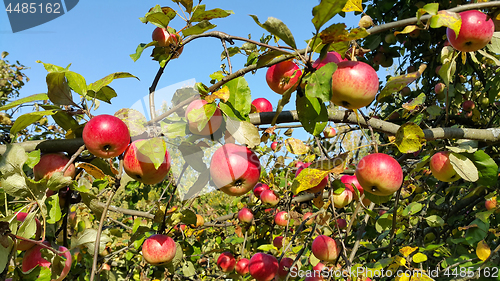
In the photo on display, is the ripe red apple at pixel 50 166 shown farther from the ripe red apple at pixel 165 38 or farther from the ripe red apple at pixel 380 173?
the ripe red apple at pixel 380 173

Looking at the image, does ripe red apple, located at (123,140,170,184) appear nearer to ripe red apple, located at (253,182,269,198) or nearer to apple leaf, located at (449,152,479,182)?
apple leaf, located at (449,152,479,182)

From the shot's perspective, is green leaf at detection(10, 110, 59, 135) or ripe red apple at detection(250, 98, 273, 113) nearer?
green leaf at detection(10, 110, 59, 135)

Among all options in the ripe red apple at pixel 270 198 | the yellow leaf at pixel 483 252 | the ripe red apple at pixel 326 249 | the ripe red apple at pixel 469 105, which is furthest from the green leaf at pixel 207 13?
the ripe red apple at pixel 469 105

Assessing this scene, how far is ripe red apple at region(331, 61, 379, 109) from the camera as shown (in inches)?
33.7

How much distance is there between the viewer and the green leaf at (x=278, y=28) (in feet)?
2.31

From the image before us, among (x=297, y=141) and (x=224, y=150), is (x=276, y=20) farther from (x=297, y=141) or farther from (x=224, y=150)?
(x=297, y=141)

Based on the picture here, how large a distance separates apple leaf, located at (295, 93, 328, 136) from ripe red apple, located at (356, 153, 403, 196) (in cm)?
39

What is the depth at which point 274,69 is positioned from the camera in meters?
1.14

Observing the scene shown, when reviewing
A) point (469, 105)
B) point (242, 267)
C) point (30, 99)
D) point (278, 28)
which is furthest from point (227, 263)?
point (469, 105)

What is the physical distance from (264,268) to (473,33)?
1635mm

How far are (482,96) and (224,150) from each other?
3065 millimetres

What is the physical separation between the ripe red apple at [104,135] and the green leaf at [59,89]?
14cm

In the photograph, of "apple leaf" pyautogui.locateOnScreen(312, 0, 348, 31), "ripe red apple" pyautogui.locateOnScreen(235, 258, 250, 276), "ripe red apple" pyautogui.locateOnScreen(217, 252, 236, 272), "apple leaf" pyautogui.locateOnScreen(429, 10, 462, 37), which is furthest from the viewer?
"ripe red apple" pyautogui.locateOnScreen(217, 252, 236, 272)

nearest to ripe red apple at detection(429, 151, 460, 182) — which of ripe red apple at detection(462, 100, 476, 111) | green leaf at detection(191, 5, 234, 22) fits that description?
green leaf at detection(191, 5, 234, 22)
